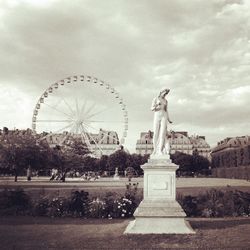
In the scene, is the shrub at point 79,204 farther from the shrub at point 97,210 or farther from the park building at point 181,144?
the park building at point 181,144

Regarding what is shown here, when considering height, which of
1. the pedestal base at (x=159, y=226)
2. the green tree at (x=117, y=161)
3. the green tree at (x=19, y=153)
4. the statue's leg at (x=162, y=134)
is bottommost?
the pedestal base at (x=159, y=226)

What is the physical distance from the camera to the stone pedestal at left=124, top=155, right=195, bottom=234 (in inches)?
466

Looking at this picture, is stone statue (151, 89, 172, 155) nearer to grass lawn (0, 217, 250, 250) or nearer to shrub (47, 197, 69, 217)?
grass lawn (0, 217, 250, 250)

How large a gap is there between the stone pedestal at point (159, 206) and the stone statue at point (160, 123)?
1.02 ft

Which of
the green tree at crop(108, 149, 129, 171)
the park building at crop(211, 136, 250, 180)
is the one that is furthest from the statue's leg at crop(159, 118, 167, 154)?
the green tree at crop(108, 149, 129, 171)

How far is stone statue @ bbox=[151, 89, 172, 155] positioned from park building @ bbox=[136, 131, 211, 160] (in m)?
130

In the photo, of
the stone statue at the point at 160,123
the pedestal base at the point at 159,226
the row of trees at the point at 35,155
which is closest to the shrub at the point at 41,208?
the pedestal base at the point at 159,226

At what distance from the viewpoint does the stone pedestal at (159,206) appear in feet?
38.9

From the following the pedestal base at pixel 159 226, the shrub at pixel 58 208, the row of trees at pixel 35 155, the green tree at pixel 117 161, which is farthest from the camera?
the green tree at pixel 117 161

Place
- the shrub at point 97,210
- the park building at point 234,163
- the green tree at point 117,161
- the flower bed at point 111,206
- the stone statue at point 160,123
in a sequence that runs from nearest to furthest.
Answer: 1. the stone statue at point 160,123
2. the shrub at point 97,210
3. the flower bed at point 111,206
4. the park building at point 234,163
5. the green tree at point 117,161

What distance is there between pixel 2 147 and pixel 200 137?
114 metres

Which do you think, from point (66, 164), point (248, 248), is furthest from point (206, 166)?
point (248, 248)

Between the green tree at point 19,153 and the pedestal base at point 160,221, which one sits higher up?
the green tree at point 19,153

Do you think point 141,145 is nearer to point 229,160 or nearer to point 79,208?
point 229,160
